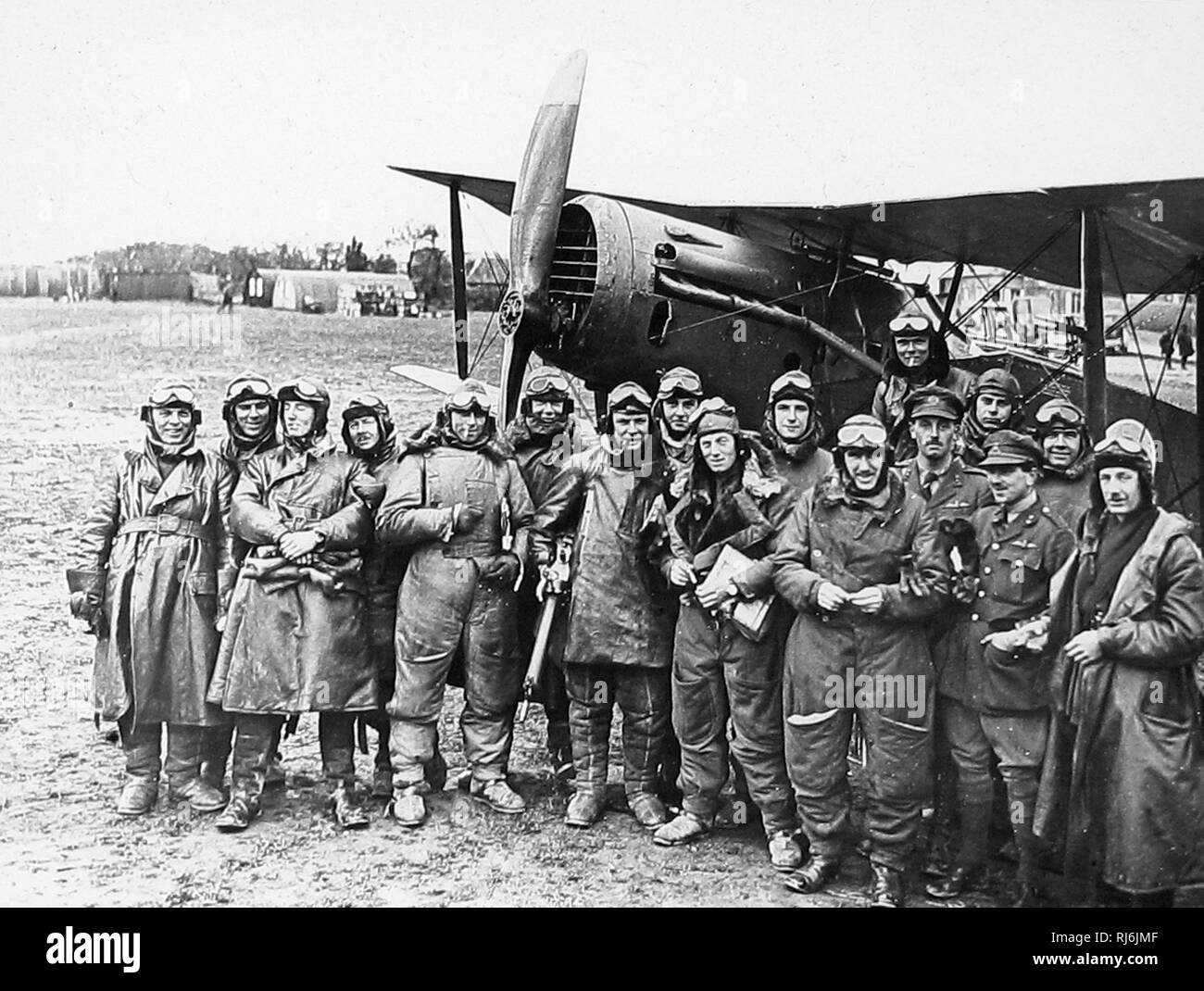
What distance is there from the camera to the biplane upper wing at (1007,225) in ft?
17.3

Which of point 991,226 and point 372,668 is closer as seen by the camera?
point 372,668

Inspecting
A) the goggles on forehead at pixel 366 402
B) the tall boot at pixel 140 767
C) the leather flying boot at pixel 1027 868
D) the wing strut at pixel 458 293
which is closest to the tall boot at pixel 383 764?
the tall boot at pixel 140 767

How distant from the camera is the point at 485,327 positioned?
6.61 metres

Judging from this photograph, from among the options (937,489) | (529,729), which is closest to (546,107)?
(937,489)

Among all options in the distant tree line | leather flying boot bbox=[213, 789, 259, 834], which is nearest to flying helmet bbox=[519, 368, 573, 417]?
the distant tree line

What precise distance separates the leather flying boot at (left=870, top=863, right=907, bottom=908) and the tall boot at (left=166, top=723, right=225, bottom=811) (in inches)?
110

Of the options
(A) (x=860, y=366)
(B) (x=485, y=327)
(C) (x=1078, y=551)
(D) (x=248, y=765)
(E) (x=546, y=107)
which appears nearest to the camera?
(C) (x=1078, y=551)

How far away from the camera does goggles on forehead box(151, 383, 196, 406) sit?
5102 mm

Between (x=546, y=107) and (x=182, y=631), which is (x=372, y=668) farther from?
(x=546, y=107)

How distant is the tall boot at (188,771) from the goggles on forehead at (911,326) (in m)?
3.53

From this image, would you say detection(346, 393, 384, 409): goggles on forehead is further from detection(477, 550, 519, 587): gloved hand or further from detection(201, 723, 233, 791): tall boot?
detection(201, 723, 233, 791): tall boot

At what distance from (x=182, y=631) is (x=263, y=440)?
88 centimetres

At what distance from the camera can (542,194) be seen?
5570 mm
